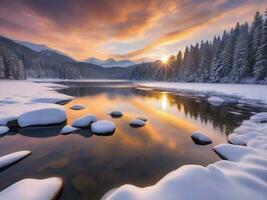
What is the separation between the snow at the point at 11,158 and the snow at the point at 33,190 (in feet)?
6.91

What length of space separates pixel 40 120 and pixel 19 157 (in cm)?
456

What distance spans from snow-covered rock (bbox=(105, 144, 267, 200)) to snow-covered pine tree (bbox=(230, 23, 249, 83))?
4392 centimetres

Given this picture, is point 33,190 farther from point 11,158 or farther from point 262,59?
point 262,59

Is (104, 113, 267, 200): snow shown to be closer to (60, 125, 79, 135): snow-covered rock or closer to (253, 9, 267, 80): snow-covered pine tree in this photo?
(60, 125, 79, 135): snow-covered rock

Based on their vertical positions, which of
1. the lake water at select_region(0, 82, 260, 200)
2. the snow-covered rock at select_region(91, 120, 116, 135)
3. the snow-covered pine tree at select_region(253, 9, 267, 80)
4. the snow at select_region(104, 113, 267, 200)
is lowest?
the lake water at select_region(0, 82, 260, 200)

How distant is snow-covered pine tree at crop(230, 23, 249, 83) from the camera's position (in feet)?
131

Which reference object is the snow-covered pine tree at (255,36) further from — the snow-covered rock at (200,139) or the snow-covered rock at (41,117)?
the snow-covered rock at (41,117)

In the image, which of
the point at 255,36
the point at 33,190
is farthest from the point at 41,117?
the point at 255,36

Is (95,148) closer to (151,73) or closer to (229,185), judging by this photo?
(229,185)

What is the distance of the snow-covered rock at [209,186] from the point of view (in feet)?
11.8

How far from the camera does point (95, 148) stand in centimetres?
758

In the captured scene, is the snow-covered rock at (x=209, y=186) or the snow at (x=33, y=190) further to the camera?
the snow at (x=33, y=190)

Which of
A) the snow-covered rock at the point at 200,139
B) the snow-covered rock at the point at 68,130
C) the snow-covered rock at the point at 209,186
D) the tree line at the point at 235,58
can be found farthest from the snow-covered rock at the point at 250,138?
the tree line at the point at 235,58

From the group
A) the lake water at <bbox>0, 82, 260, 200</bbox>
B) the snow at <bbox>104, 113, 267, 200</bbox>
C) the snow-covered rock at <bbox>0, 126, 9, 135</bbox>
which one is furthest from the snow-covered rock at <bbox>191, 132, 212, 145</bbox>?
the snow-covered rock at <bbox>0, 126, 9, 135</bbox>
